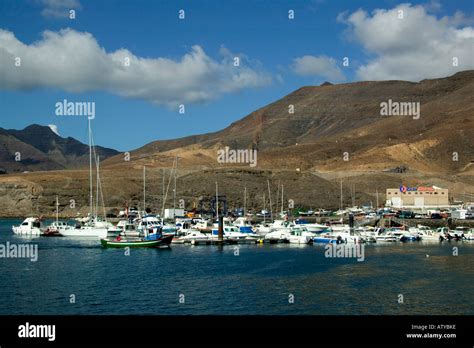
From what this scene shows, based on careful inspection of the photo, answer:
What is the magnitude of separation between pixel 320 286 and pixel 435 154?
17339 centimetres

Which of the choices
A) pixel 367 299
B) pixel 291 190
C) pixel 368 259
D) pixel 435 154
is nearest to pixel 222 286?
pixel 367 299

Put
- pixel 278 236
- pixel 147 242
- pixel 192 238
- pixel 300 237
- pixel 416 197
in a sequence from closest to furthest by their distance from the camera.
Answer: pixel 147 242 < pixel 192 238 < pixel 300 237 < pixel 278 236 < pixel 416 197

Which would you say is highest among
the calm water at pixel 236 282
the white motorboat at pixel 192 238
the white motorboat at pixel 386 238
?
the white motorboat at pixel 192 238

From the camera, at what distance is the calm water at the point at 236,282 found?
92.7 feet

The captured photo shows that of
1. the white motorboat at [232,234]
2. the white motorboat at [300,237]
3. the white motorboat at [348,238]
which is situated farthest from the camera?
the white motorboat at [232,234]

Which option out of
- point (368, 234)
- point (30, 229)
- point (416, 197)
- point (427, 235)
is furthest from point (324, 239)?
point (416, 197)

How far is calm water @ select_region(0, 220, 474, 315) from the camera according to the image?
28.2 metres

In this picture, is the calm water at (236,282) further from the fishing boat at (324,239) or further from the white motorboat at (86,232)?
the white motorboat at (86,232)

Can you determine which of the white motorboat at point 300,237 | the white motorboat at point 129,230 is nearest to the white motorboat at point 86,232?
the white motorboat at point 129,230

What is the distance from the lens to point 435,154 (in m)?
197

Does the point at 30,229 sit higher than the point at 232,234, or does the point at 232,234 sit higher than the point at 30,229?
the point at 30,229

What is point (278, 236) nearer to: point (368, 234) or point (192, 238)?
point (368, 234)

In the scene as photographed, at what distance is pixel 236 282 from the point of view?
35.8 meters
